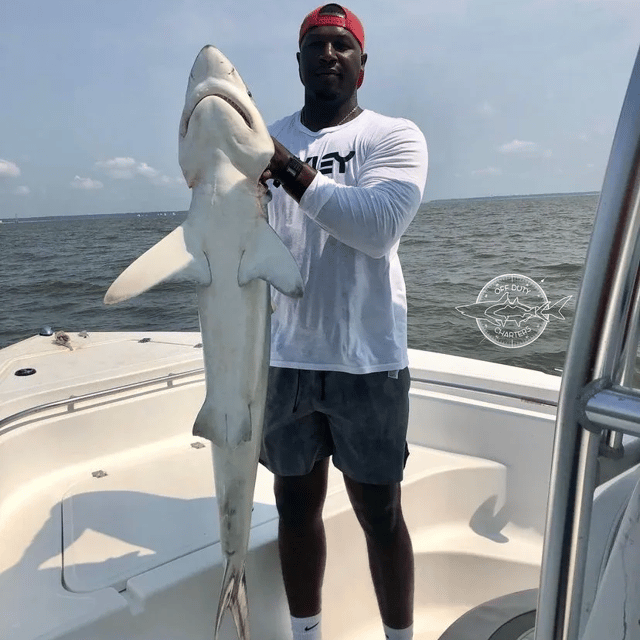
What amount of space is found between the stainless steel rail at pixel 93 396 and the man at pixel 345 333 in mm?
1564

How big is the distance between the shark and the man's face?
2.11ft

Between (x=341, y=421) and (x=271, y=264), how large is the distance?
2.63 feet

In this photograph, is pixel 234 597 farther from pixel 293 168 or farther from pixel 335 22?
pixel 335 22

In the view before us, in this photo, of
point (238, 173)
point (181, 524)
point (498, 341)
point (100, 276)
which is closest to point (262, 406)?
point (238, 173)

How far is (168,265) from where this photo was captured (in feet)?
5.00

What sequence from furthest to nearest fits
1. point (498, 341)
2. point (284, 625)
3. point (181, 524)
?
point (498, 341), point (181, 524), point (284, 625)

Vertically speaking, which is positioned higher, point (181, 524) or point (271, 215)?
point (271, 215)

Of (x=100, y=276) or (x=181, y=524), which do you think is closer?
(x=181, y=524)

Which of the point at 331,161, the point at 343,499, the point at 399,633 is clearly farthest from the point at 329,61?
the point at 399,633

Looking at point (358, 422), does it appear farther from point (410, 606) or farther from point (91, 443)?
Answer: point (91, 443)

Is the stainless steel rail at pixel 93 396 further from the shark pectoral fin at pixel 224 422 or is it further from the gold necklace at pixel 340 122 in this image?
the gold necklace at pixel 340 122

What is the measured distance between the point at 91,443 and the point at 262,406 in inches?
84.7

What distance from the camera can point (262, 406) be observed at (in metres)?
1.72

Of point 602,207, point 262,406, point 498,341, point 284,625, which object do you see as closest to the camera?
point 602,207
